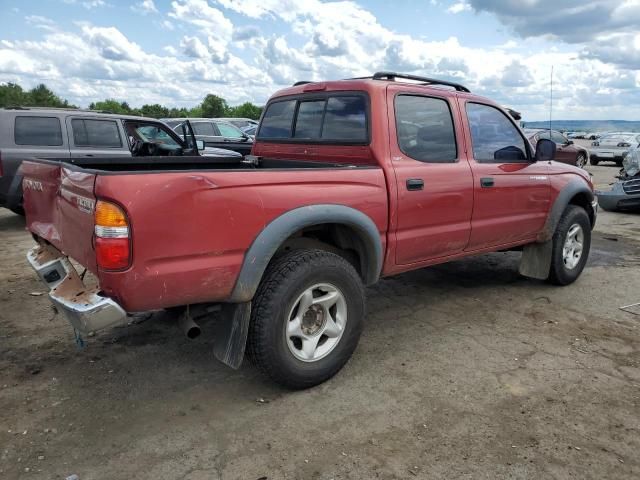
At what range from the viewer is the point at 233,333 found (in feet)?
9.73

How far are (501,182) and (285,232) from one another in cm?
226

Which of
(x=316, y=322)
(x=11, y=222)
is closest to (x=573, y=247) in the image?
(x=316, y=322)

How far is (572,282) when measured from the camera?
17.8 ft

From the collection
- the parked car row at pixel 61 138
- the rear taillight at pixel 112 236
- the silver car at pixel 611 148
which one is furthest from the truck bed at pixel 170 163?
the silver car at pixel 611 148

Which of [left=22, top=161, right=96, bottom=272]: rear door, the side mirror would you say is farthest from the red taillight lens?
the side mirror

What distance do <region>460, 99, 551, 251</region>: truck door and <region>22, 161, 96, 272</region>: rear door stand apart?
111 inches

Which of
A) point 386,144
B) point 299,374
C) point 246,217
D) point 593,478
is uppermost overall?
point 386,144

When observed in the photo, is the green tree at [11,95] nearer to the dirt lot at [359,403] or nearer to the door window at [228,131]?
the door window at [228,131]

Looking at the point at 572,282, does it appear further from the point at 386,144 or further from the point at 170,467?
the point at 170,467

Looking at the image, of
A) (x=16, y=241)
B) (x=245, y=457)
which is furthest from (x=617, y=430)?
(x=16, y=241)

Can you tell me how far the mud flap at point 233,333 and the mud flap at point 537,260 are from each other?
10.9 ft

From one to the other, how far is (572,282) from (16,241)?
22.6 feet

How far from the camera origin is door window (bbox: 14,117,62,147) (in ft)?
25.3

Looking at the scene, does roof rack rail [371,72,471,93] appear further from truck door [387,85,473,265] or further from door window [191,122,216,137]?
door window [191,122,216,137]
